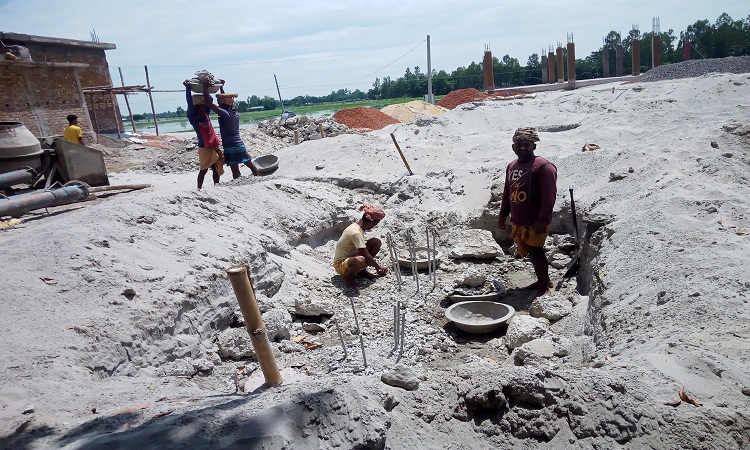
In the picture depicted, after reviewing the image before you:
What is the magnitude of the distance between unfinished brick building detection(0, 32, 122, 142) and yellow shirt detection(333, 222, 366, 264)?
11121 mm

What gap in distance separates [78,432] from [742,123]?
27.7ft

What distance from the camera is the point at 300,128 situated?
16.2m

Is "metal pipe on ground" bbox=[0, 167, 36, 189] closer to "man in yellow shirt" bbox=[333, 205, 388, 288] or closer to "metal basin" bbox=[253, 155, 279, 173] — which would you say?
"metal basin" bbox=[253, 155, 279, 173]

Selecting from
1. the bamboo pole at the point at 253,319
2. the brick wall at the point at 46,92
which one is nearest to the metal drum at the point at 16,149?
the brick wall at the point at 46,92

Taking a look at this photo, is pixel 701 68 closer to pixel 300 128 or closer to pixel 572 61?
pixel 572 61

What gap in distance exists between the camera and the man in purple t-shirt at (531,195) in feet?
14.6

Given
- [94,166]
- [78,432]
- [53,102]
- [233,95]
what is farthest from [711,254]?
[53,102]

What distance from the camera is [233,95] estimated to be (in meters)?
7.53

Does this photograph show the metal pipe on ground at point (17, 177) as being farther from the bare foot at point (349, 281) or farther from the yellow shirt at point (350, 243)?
the bare foot at point (349, 281)

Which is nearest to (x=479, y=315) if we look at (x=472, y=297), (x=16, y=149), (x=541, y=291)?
(x=472, y=297)

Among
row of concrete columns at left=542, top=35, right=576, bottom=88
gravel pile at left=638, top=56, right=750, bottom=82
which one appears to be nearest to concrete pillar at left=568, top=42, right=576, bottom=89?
row of concrete columns at left=542, top=35, right=576, bottom=88

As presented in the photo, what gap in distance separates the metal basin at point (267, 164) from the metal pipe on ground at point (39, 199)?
3.59 metres

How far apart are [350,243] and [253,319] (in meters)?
2.88

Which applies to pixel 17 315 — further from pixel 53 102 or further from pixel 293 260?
pixel 53 102
